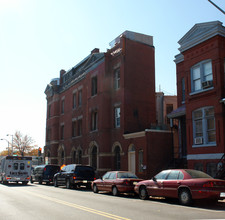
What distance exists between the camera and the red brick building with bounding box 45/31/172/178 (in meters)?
23.1

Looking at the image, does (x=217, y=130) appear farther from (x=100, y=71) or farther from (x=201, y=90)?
(x=100, y=71)

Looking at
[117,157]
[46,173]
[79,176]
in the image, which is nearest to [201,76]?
[79,176]

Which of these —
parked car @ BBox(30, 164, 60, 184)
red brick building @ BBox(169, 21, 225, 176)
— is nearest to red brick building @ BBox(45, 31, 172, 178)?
parked car @ BBox(30, 164, 60, 184)

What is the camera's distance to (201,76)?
17859 mm

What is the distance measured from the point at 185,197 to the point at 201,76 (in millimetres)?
8746

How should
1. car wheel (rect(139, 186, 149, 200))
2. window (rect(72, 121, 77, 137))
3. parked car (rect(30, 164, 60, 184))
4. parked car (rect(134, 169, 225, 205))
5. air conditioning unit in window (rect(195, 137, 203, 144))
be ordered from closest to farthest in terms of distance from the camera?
parked car (rect(134, 169, 225, 205))
car wheel (rect(139, 186, 149, 200))
air conditioning unit in window (rect(195, 137, 203, 144))
parked car (rect(30, 164, 60, 184))
window (rect(72, 121, 77, 137))

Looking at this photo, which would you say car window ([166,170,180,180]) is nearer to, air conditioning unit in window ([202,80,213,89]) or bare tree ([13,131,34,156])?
air conditioning unit in window ([202,80,213,89])

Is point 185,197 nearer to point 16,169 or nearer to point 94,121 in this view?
point 16,169

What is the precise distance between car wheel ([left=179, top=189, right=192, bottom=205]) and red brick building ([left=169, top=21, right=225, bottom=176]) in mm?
4926

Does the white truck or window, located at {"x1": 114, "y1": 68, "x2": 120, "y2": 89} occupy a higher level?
window, located at {"x1": 114, "y1": 68, "x2": 120, "y2": 89}

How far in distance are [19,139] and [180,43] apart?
71.4 metres

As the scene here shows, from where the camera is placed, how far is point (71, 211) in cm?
1030

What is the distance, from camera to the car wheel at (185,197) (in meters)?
11.4

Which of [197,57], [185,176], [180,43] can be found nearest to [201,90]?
[197,57]
